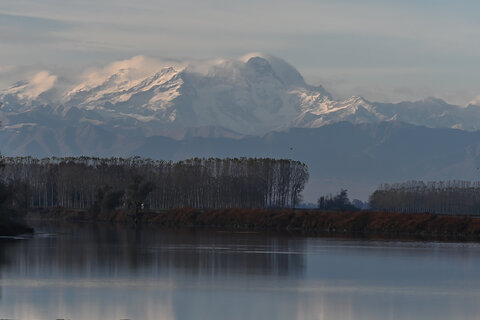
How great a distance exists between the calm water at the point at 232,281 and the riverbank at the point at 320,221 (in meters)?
27.3

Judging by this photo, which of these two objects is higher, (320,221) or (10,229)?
(320,221)

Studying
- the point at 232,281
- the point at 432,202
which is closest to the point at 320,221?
the point at 232,281

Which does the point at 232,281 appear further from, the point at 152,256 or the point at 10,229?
the point at 10,229

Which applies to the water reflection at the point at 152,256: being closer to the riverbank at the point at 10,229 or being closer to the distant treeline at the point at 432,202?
the riverbank at the point at 10,229

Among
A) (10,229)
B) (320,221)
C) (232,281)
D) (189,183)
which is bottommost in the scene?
(232,281)

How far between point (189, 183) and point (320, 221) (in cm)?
5084

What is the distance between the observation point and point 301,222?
352 feet

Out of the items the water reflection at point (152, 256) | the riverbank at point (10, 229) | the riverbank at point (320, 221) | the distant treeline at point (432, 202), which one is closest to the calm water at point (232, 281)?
the water reflection at point (152, 256)

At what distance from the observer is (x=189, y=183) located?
154 metres

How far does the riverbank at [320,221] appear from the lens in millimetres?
95438

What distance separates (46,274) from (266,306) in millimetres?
13097

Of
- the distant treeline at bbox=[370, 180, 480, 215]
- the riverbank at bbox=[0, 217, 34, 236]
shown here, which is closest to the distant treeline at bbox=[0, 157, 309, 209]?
the distant treeline at bbox=[370, 180, 480, 215]

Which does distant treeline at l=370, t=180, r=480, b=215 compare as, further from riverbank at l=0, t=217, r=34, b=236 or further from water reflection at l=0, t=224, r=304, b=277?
water reflection at l=0, t=224, r=304, b=277

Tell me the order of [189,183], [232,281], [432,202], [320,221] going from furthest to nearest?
1. [432,202]
2. [189,183]
3. [320,221]
4. [232,281]
